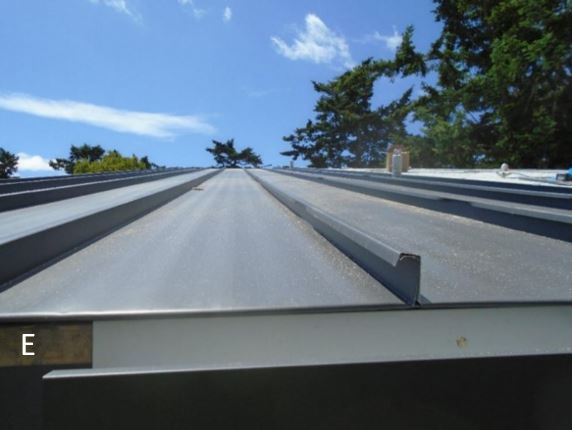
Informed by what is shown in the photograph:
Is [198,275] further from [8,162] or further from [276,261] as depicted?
[8,162]

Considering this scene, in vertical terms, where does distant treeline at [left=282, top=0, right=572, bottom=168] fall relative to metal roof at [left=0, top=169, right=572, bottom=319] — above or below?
above

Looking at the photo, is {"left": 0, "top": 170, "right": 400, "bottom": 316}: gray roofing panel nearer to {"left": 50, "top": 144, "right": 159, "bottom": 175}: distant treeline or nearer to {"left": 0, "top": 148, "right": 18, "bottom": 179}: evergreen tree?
{"left": 50, "top": 144, "right": 159, "bottom": 175}: distant treeline

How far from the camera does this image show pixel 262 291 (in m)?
1.63

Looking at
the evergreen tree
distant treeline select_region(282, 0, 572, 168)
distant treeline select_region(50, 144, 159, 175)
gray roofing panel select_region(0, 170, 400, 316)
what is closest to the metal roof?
gray roofing panel select_region(0, 170, 400, 316)

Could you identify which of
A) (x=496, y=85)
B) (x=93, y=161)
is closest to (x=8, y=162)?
(x=93, y=161)

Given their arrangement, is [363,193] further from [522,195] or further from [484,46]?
[484,46]

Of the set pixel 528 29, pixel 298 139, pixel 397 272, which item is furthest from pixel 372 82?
pixel 397 272

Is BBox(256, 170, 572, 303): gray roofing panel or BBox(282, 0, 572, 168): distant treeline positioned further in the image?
BBox(282, 0, 572, 168): distant treeline

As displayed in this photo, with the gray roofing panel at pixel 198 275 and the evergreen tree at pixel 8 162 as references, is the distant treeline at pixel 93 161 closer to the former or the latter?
the evergreen tree at pixel 8 162

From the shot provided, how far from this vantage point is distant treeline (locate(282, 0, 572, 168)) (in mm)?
23328

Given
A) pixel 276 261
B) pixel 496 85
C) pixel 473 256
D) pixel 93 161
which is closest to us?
pixel 276 261

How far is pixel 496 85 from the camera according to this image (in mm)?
24828

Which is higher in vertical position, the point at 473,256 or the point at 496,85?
the point at 496,85

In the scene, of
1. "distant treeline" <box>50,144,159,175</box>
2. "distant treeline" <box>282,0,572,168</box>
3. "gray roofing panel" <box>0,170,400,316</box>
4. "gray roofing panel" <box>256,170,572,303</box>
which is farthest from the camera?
"distant treeline" <box>50,144,159,175</box>
